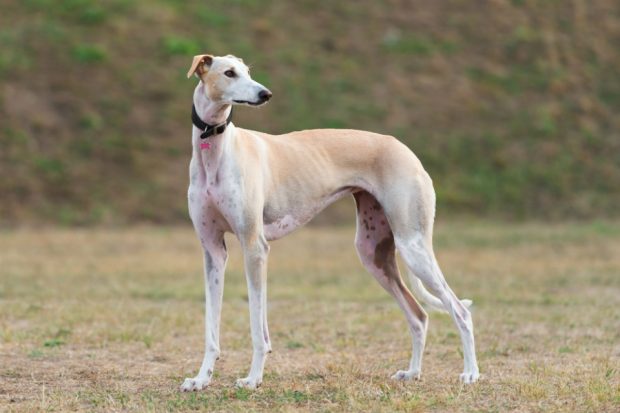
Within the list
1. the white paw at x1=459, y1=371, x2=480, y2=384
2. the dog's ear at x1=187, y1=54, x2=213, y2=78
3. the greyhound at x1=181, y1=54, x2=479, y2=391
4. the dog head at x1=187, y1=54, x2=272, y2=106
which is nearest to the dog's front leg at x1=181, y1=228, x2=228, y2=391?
the greyhound at x1=181, y1=54, x2=479, y2=391

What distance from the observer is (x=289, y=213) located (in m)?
8.02

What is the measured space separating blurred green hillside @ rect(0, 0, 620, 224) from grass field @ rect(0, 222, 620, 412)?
348cm

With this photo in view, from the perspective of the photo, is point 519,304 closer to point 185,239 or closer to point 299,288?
point 299,288

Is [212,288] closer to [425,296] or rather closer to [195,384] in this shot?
[195,384]

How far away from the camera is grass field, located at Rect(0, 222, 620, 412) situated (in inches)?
287

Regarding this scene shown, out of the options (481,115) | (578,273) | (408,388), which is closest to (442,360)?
(408,388)

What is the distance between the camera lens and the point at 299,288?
15117 mm

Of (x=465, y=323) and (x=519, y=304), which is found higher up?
(x=465, y=323)

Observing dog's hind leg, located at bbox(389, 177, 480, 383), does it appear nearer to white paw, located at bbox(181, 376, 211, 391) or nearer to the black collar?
the black collar

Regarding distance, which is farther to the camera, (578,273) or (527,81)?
(527,81)

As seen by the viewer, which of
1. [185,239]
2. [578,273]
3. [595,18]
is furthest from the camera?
[595,18]

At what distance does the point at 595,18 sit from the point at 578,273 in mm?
16739

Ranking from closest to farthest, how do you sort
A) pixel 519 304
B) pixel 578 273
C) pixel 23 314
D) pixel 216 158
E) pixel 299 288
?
1. pixel 216 158
2. pixel 23 314
3. pixel 519 304
4. pixel 299 288
5. pixel 578 273

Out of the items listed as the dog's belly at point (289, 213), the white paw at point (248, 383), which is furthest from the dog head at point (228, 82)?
the white paw at point (248, 383)
